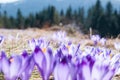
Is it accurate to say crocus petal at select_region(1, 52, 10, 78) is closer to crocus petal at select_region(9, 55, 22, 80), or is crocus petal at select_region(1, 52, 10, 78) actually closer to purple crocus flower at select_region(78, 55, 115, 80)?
crocus petal at select_region(9, 55, 22, 80)

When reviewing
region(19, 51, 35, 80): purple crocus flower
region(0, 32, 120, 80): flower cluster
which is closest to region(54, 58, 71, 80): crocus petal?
region(0, 32, 120, 80): flower cluster

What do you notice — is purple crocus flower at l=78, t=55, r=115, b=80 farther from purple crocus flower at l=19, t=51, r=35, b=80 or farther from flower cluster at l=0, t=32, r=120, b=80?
purple crocus flower at l=19, t=51, r=35, b=80

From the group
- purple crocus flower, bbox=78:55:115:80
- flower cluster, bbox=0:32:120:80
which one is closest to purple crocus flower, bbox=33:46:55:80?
flower cluster, bbox=0:32:120:80

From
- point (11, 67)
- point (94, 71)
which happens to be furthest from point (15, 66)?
point (94, 71)

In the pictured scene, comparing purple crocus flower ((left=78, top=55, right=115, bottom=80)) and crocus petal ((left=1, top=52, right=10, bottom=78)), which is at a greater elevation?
crocus petal ((left=1, top=52, right=10, bottom=78))

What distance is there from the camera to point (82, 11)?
360 feet

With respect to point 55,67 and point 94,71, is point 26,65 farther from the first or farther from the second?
point 94,71

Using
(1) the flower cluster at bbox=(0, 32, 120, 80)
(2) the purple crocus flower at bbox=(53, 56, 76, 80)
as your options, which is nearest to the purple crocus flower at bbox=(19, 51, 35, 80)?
(1) the flower cluster at bbox=(0, 32, 120, 80)

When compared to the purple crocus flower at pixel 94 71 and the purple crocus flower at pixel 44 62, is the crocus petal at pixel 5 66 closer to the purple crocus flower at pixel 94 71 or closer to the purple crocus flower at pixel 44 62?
the purple crocus flower at pixel 44 62

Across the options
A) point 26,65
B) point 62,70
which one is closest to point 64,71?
point 62,70

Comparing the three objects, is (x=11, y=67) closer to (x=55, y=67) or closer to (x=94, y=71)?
(x=55, y=67)

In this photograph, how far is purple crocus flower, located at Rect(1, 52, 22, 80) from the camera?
137 cm

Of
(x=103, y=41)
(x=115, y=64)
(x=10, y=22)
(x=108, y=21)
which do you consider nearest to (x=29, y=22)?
(x=10, y=22)

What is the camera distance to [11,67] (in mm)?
1374
